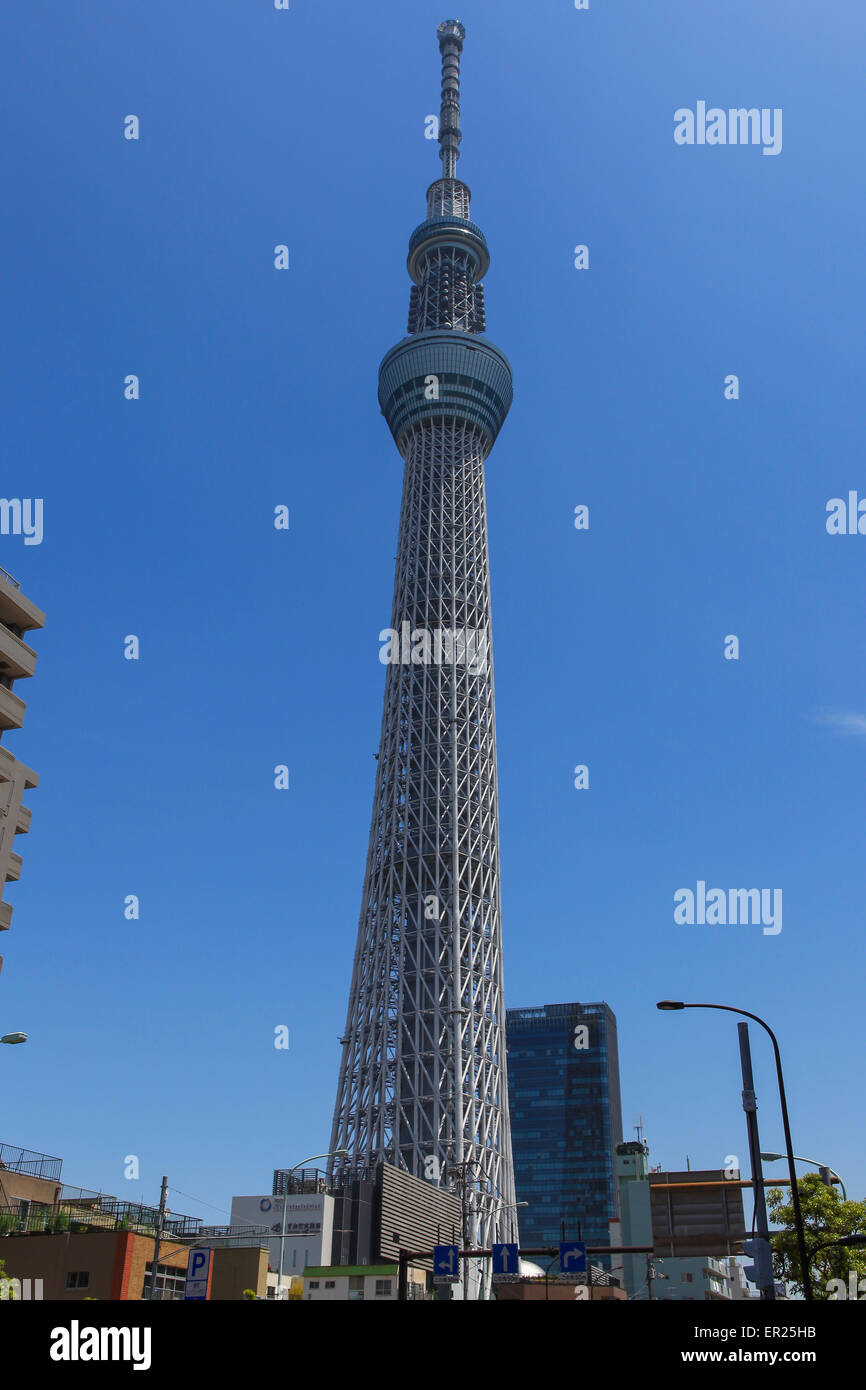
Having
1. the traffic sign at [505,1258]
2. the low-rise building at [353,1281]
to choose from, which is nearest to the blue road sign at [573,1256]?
the traffic sign at [505,1258]

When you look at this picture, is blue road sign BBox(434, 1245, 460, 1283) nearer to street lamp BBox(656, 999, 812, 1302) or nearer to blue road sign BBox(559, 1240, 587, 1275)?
blue road sign BBox(559, 1240, 587, 1275)

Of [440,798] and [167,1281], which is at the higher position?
[440,798]

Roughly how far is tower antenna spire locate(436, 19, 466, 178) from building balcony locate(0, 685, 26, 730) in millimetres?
109770

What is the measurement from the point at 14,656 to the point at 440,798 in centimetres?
5454

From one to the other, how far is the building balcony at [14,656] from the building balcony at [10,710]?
113 cm

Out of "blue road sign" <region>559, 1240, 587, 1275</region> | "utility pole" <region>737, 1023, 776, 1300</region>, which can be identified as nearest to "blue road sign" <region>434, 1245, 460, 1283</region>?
"blue road sign" <region>559, 1240, 587, 1275</region>

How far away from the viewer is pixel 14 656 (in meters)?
59.3

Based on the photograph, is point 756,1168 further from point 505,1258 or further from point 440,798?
point 440,798

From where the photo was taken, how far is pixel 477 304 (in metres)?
135

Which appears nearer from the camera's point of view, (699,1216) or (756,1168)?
(756,1168)

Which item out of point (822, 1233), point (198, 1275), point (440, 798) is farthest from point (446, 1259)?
point (440, 798)

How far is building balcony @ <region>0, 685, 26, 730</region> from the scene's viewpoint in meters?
57.6
